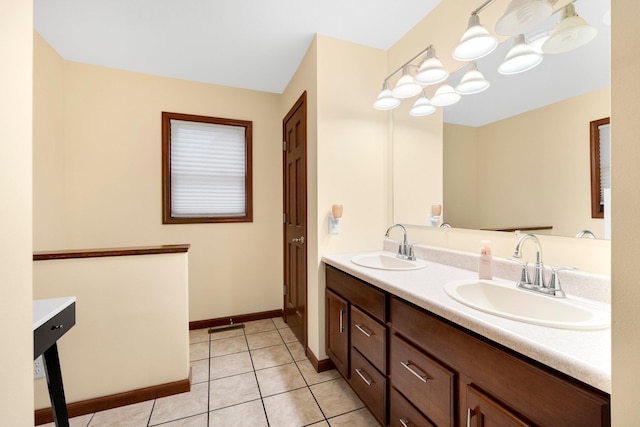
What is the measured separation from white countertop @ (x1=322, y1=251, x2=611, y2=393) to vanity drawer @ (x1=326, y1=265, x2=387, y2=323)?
150mm

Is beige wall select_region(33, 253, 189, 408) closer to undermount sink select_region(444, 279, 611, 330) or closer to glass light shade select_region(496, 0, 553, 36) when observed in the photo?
undermount sink select_region(444, 279, 611, 330)

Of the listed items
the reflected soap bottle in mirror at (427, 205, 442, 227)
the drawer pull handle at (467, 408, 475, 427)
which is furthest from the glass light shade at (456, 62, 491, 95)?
the drawer pull handle at (467, 408, 475, 427)

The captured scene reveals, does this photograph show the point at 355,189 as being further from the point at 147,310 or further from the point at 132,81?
the point at 132,81

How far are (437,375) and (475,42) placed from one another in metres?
1.50

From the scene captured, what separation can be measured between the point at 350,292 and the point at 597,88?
146cm

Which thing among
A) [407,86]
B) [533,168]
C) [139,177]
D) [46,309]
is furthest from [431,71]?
[139,177]

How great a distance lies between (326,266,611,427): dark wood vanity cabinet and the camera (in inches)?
26.1

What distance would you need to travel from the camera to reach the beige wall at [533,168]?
1091 millimetres

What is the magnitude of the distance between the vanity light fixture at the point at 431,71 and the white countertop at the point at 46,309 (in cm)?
210

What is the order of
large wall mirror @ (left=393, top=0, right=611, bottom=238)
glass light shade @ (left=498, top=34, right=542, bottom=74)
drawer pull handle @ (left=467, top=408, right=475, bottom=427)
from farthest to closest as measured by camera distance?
glass light shade @ (left=498, top=34, right=542, bottom=74), large wall mirror @ (left=393, top=0, right=611, bottom=238), drawer pull handle @ (left=467, top=408, right=475, bottom=427)

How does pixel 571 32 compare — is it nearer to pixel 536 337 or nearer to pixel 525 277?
pixel 525 277

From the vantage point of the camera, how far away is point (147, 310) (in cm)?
174

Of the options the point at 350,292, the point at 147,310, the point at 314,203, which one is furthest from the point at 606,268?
the point at 147,310
